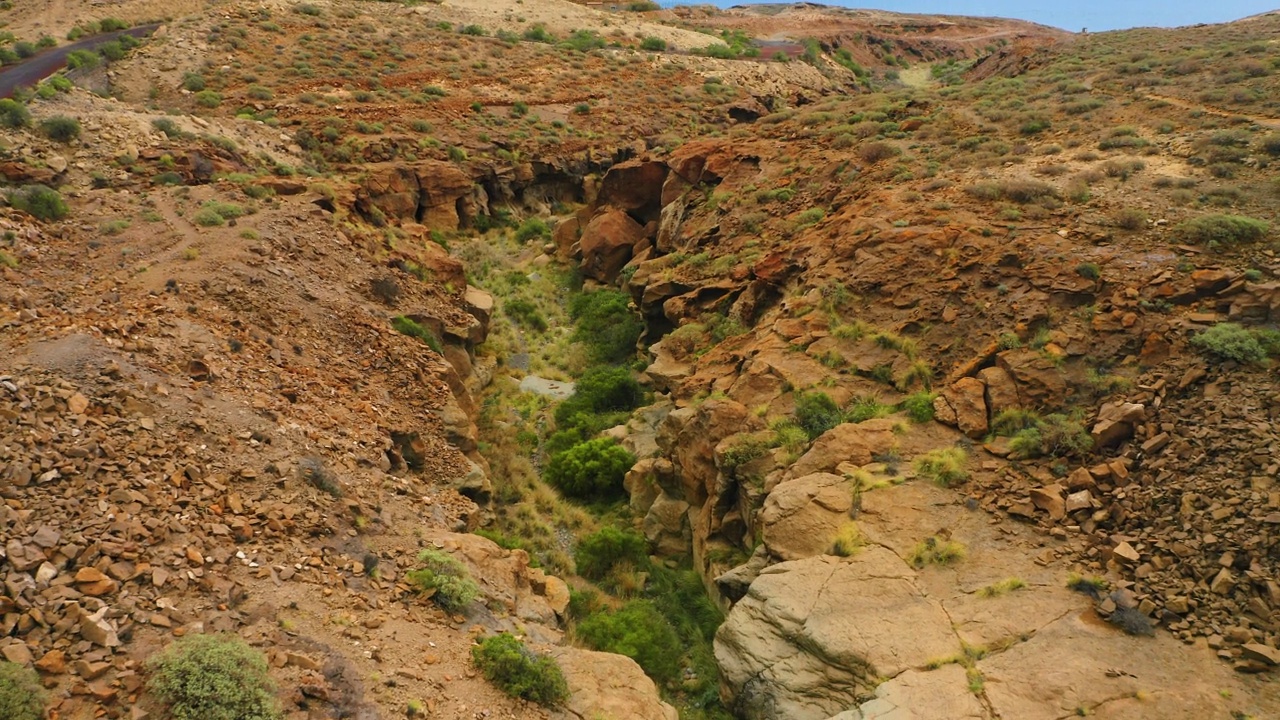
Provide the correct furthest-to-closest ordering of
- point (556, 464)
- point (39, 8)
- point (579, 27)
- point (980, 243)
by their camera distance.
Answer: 1. point (579, 27)
2. point (39, 8)
3. point (556, 464)
4. point (980, 243)

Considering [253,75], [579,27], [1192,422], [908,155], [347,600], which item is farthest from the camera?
[579,27]

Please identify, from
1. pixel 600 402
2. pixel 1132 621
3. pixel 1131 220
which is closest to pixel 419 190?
pixel 600 402

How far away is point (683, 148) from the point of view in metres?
26.7

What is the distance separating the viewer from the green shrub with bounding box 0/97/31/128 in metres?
16.7

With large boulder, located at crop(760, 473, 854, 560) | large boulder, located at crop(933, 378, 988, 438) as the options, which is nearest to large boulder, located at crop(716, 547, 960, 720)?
large boulder, located at crop(760, 473, 854, 560)

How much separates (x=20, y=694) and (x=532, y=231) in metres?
26.4

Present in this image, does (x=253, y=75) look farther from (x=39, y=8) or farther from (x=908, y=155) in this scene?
(x=908, y=155)

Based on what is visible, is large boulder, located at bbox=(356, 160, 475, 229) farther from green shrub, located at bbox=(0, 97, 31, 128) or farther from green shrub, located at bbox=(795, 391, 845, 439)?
green shrub, located at bbox=(795, 391, 845, 439)

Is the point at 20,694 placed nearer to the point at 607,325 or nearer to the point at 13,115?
the point at 13,115

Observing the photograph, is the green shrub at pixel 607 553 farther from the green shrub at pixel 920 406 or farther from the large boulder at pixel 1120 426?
the large boulder at pixel 1120 426

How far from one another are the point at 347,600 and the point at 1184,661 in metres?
9.75

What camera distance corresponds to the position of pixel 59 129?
678 inches

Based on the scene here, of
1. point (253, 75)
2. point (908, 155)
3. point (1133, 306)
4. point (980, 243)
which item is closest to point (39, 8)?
point (253, 75)

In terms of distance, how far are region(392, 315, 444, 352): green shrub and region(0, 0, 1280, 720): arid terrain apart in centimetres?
10
